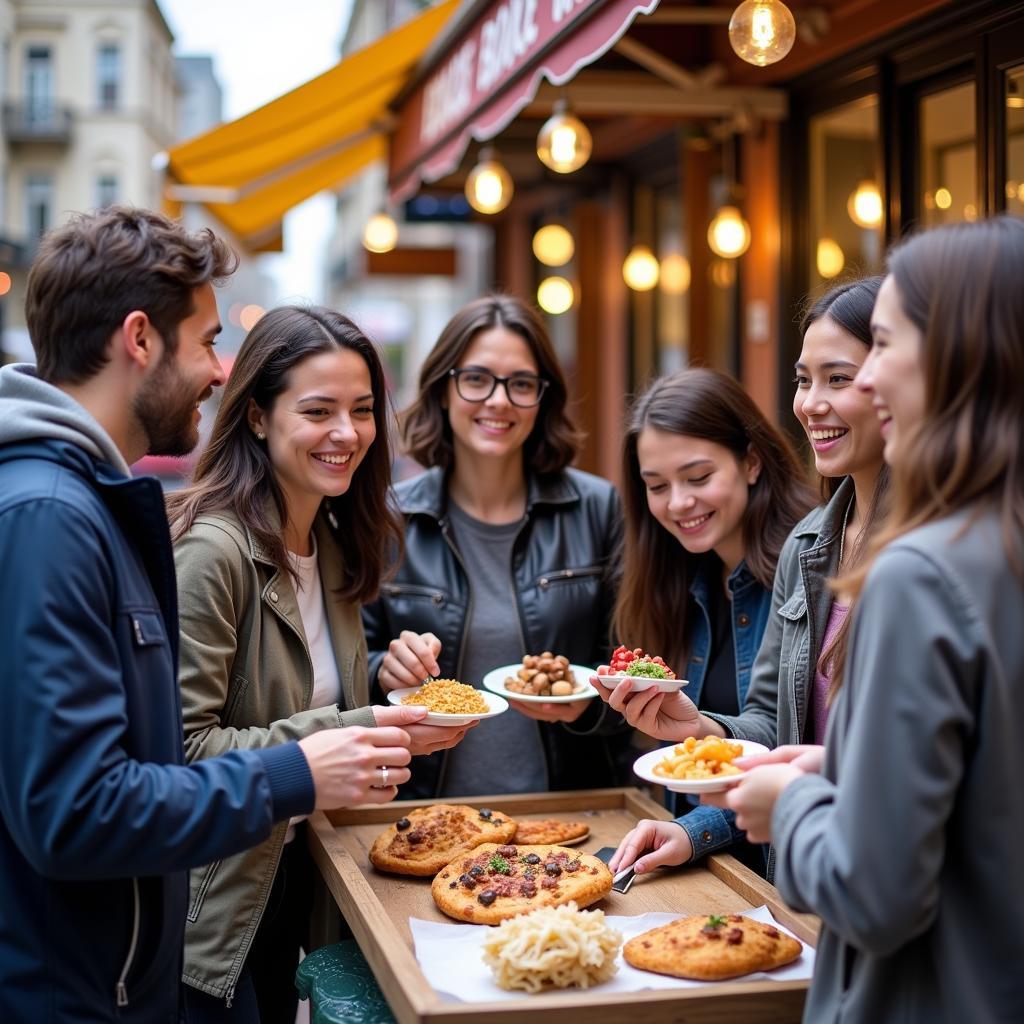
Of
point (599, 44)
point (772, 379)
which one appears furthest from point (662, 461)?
point (772, 379)

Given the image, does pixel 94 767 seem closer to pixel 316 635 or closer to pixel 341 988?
pixel 341 988

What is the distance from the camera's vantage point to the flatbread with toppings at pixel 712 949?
7.22 ft

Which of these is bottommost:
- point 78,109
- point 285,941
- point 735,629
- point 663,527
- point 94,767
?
point 285,941

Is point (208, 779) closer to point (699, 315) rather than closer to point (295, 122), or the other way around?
point (699, 315)

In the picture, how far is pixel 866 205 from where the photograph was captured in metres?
6.25

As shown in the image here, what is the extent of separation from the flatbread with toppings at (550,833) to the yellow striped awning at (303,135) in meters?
6.13

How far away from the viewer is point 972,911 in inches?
64.8

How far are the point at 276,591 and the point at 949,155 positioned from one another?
13.0 ft

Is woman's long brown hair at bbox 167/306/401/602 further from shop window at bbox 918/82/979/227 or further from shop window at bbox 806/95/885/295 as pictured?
shop window at bbox 806/95/885/295

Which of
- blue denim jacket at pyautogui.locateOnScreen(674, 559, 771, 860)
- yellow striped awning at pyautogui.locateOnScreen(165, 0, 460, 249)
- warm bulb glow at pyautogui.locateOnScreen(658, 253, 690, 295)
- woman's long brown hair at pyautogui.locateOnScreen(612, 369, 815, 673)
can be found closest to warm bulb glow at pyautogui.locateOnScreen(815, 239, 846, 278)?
warm bulb glow at pyautogui.locateOnScreen(658, 253, 690, 295)

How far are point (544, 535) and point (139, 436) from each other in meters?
1.97

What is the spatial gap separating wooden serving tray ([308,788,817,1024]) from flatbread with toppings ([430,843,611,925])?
0.21ft

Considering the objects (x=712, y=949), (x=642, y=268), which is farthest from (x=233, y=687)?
(x=642, y=268)

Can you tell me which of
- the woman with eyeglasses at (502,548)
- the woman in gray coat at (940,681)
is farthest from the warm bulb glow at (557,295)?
the woman in gray coat at (940,681)
